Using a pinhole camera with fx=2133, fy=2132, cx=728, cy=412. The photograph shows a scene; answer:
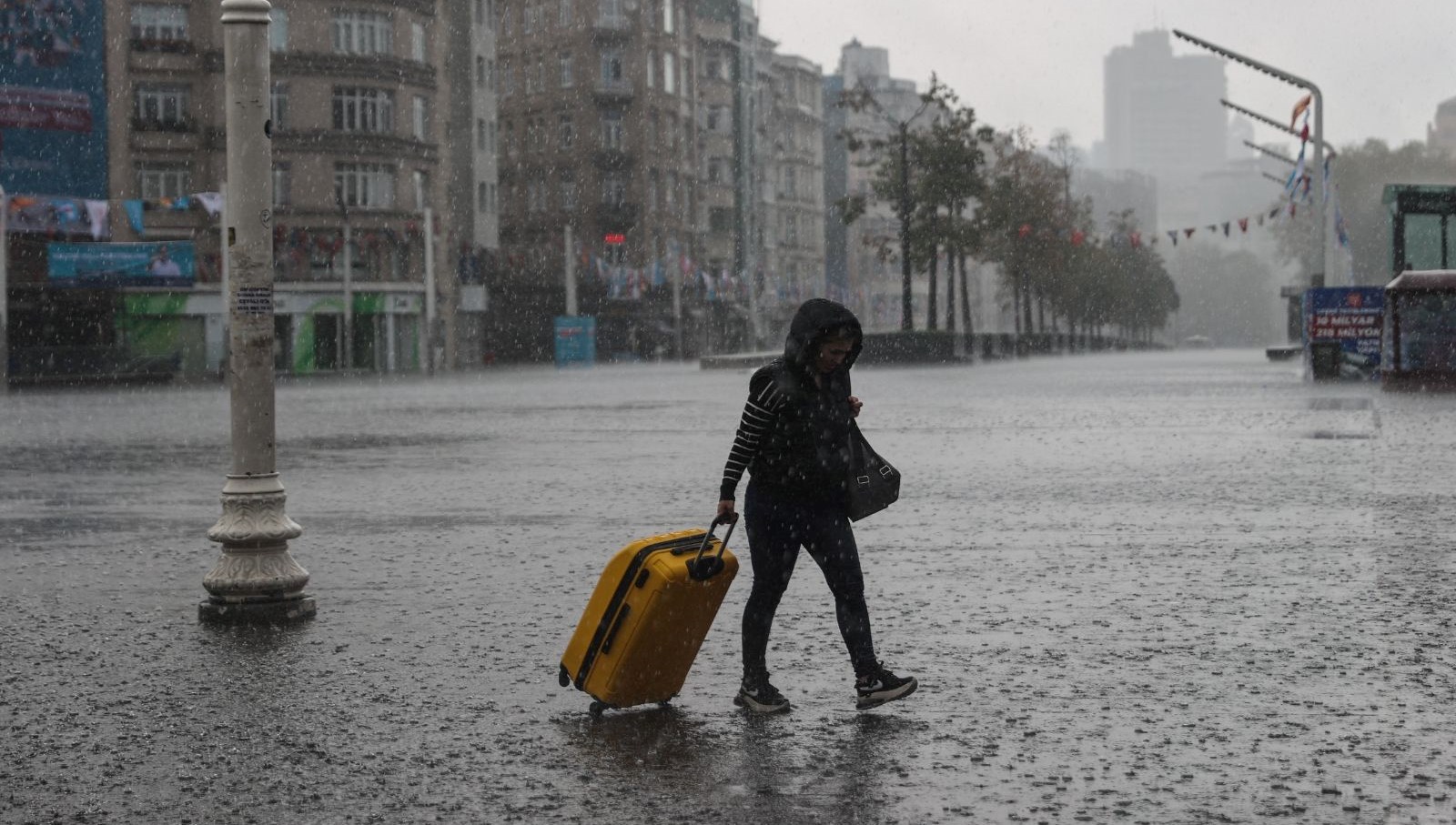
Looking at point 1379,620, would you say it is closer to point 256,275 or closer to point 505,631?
point 505,631

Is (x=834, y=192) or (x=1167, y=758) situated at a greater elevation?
(x=834, y=192)

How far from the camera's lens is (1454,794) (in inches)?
223

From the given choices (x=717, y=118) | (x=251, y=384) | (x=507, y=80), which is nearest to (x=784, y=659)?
(x=251, y=384)

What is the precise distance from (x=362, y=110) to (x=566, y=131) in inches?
953

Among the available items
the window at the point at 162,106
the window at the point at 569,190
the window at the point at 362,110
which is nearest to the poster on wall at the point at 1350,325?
the window at the point at 362,110

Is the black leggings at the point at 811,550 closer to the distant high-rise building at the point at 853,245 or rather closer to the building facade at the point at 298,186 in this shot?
the building facade at the point at 298,186

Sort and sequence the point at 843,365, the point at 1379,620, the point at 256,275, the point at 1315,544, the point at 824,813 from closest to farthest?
the point at 824,813, the point at 843,365, the point at 1379,620, the point at 256,275, the point at 1315,544

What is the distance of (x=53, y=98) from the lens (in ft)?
207

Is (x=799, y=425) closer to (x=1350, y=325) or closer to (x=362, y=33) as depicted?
(x=1350, y=325)

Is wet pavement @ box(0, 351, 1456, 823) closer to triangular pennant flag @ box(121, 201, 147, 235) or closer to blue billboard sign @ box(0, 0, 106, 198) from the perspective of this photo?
blue billboard sign @ box(0, 0, 106, 198)

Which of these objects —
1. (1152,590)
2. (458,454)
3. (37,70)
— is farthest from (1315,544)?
(37,70)

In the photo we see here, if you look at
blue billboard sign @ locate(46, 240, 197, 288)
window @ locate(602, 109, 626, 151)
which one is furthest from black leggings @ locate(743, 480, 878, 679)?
window @ locate(602, 109, 626, 151)

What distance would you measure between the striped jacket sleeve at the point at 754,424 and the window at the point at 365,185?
67106 mm

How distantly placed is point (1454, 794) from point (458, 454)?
54.6 feet
